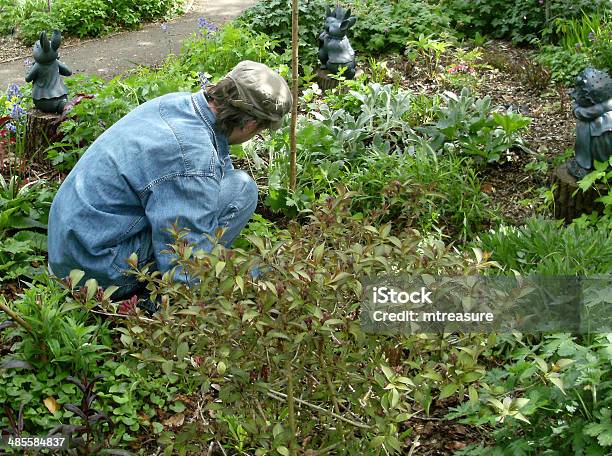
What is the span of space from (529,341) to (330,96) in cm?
314

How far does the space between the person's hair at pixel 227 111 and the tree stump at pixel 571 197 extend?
203cm

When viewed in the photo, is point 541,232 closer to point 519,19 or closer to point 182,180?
point 182,180

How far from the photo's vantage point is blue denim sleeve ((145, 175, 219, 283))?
3621 millimetres

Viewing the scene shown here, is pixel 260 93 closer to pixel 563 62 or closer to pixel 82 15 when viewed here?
pixel 563 62

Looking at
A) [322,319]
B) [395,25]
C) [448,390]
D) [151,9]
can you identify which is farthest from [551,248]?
[151,9]

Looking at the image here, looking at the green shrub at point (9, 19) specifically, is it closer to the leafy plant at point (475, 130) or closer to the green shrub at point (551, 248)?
the leafy plant at point (475, 130)

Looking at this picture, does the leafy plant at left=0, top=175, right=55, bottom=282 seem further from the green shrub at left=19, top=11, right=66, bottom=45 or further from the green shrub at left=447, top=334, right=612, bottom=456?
the green shrub at left=19, top=11, right=66, bottom=45

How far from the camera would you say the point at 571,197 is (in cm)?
488

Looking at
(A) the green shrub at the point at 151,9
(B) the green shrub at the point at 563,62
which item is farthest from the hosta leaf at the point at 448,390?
(A) the green shrub at the point at 151,9

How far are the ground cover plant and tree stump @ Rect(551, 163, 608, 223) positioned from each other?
0.26ft

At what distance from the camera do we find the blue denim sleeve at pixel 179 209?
3621 millimetres

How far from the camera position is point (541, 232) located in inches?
165

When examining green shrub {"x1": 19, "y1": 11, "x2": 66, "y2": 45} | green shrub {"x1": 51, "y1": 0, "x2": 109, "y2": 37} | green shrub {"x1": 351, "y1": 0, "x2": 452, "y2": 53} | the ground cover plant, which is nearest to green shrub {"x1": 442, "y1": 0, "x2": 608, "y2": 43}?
green shrub {"x1": 351, "y1": 0, "x2": 452, "y2": 53}

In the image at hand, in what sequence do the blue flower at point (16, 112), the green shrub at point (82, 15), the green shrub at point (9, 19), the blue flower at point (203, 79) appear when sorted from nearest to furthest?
the blue flower at point (16, 112) → the blue flower at point (203, 79) → the green shrub at point (82, 15) → the green shrub at point (9, 19)
